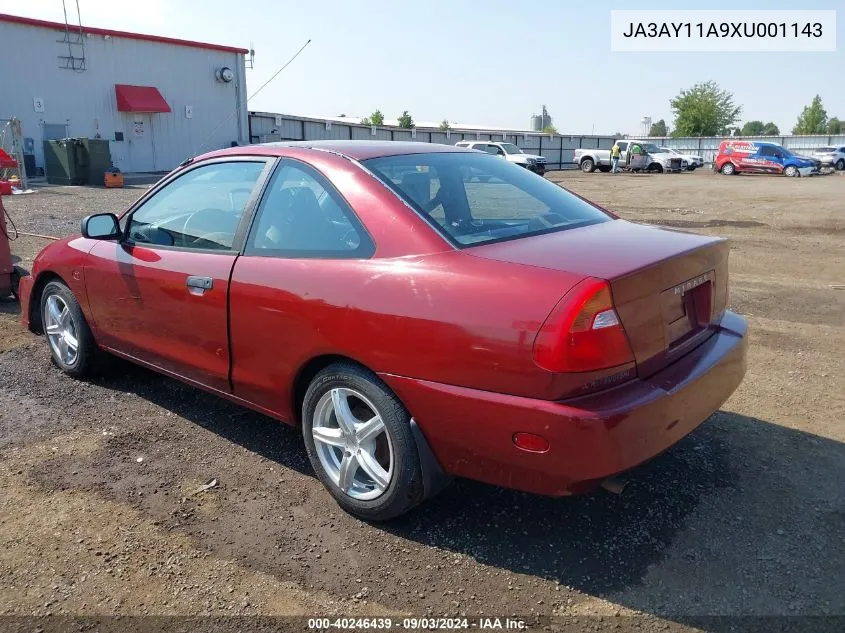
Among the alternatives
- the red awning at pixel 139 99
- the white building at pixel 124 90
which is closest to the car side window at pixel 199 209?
the white building at pixel 124 90

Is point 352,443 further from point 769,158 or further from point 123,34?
point 769,158

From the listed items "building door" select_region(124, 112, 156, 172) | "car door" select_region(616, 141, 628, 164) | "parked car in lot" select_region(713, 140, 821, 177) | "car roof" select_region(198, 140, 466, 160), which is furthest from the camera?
"car door" select_region(616, 141, 628, 164)

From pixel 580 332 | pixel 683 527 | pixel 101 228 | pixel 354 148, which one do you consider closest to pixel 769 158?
pixel 354 148

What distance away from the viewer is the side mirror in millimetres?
4012

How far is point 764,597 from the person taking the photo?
2.51m

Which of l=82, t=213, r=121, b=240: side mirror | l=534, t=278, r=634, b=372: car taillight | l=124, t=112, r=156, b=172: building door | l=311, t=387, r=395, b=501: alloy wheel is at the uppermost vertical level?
l=124, t=112, r=156, b=172: building door

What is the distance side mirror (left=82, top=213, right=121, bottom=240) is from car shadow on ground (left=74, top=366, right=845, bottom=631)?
1455mm

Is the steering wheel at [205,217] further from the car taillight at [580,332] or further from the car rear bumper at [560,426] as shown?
the car taillight at [580,332]

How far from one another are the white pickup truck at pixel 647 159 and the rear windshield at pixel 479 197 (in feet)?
116

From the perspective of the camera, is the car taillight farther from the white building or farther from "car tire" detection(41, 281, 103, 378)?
the white building

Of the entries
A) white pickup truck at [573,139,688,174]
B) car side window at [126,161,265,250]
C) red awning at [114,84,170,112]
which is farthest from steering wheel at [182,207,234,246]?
white pickup truck at [573,139,688,174]

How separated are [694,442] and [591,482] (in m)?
1.54

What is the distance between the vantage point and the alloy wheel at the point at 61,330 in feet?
15.1

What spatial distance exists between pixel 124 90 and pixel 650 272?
99.2 ft
